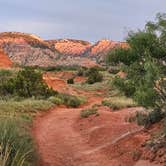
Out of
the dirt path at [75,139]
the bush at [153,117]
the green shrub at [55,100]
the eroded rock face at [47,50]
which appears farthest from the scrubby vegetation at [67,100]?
the eroded rock face at [47,50]

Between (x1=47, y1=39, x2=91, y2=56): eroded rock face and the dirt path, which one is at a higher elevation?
(x1=47, y1=39, x2=91, y2=56): eroded rock face

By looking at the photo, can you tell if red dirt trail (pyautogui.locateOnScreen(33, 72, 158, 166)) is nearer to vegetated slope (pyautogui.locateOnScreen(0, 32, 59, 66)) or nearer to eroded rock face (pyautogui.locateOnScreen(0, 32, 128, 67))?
eroded rock face (pyautogui.locateOnScreen(0, 32, 128, 67))

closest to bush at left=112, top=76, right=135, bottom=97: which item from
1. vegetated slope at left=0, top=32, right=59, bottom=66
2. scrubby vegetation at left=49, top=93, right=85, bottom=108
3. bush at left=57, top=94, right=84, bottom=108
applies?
scrubby vegetation at left=49, top=93, right=85, bottom=108

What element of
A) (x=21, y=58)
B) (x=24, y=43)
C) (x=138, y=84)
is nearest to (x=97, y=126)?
(x=138, y=84)

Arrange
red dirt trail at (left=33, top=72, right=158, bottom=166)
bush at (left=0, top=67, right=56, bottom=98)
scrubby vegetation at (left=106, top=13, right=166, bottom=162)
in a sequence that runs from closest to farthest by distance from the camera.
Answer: scrubby vegetation at (left=106, top=13, right=166, bottom=162) → red dirt trail at (left=33, top=72, right=158, bottom=166) → bush at (left=0, top=67, right=56, bottom=98)

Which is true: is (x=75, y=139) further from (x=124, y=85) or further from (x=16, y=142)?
(x=16, y=142)

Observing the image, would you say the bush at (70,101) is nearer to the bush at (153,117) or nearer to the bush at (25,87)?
the bush at (25,87)

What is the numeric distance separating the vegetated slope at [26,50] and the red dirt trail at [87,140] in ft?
310

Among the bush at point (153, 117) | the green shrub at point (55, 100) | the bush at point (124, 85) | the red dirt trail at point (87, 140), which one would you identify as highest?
the bush at point (124, 85)

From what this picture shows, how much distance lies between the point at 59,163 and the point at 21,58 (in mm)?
114194

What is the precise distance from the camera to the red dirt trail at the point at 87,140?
13.8 meters

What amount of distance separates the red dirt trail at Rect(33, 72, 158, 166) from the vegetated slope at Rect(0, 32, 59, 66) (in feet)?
310

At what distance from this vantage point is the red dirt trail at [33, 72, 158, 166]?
1376cm

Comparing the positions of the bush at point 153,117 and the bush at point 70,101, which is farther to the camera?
the bush at point 70,101
